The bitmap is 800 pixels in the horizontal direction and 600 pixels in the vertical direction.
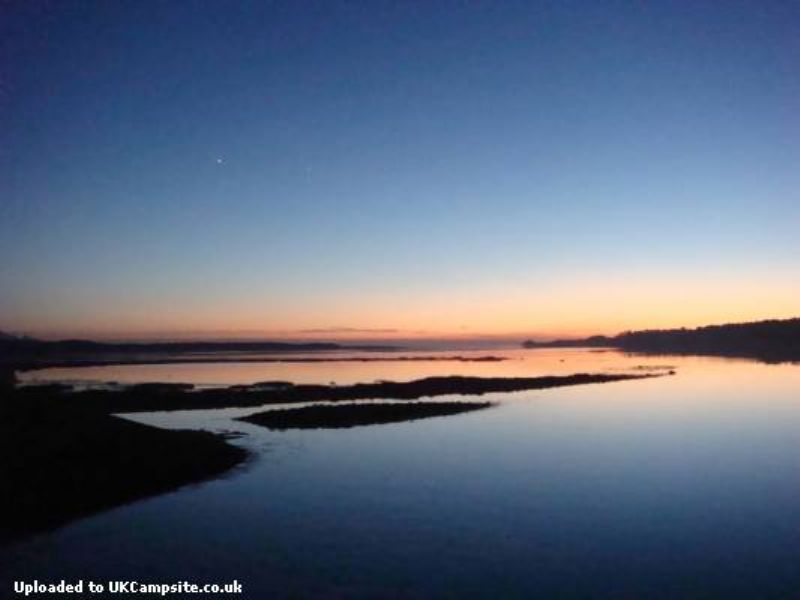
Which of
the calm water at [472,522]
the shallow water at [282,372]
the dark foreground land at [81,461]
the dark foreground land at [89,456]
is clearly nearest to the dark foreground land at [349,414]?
the dark foreground land at [89,456]

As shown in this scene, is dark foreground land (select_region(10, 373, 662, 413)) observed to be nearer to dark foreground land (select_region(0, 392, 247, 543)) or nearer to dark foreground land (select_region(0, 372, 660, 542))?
dark foreground land (select_region(0, 372, 660, 542))

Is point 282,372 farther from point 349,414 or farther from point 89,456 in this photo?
point 89,456

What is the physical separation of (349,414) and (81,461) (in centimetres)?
1956

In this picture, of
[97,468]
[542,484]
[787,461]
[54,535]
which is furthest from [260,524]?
[787,461]

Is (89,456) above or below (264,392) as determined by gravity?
above

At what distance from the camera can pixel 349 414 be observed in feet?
131

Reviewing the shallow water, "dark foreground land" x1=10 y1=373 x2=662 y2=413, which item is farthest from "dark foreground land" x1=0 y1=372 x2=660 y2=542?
the shallow water

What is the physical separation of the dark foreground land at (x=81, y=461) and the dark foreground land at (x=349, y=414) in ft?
26.2

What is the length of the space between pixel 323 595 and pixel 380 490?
911 centimetres

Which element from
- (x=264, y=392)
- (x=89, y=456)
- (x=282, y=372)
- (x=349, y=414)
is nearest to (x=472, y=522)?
(x=89, y=456)

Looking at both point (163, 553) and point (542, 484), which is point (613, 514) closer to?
point (542, 484)

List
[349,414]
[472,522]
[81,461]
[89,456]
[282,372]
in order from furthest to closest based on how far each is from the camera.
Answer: [282,372], [349,414], [89,456], [81,461], [472,522]

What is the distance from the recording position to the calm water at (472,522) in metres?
14.1

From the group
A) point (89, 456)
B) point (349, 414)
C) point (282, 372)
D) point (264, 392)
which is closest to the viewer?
point (89, 456)
